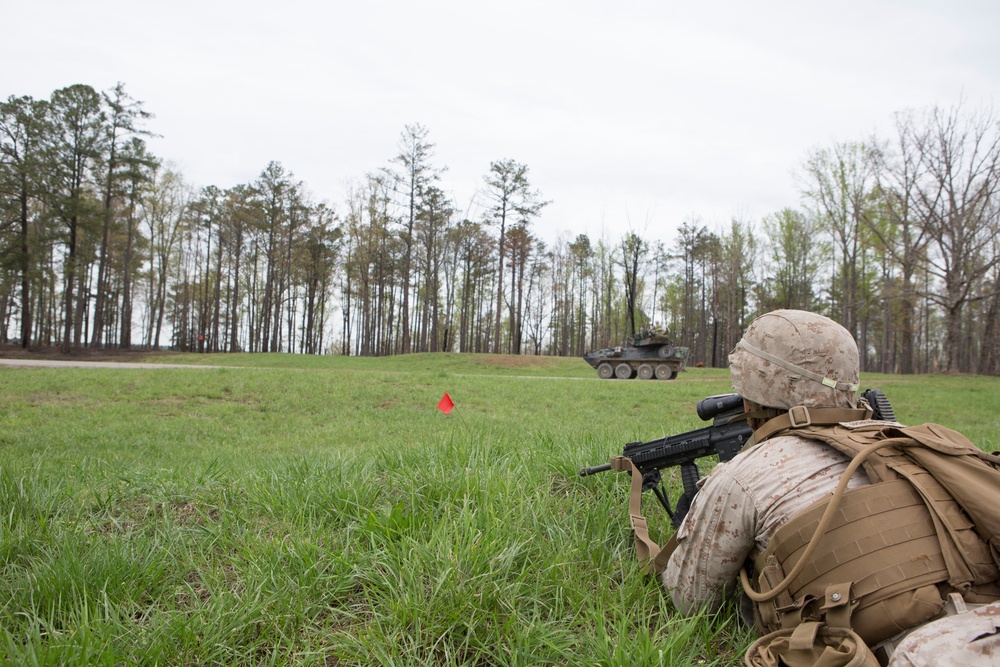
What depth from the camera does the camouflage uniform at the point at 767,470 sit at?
1878 millimetres

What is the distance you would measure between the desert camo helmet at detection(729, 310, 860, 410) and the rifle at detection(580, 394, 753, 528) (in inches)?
8.5

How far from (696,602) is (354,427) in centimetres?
710

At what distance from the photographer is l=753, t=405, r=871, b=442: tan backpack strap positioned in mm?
2029

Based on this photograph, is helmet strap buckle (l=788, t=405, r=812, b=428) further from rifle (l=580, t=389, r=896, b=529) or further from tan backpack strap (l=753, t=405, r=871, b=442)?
rifle (l=580, t=389, r=896, b=529)

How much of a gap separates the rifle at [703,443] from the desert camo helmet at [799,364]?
0.71 feet

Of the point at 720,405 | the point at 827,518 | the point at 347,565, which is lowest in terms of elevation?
the point at 347,565

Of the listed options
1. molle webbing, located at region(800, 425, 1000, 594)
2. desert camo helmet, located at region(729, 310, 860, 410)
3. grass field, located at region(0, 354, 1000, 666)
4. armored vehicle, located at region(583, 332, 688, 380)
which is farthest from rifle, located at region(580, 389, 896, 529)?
armored vehicle, located at region(583, 332, 688, 380)

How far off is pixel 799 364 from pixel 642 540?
1.01 m

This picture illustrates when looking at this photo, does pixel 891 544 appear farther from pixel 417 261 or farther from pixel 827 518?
pixel 417 261

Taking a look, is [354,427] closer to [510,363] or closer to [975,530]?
[975,530]

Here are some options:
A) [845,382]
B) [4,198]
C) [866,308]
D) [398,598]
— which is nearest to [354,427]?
[398,598]

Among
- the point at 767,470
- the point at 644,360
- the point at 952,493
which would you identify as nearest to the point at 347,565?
the point at 767,470

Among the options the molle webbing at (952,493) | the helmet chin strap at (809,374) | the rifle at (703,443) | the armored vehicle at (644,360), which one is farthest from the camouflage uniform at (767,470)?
the armored vehicle at (644,360)

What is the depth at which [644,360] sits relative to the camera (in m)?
23.3
